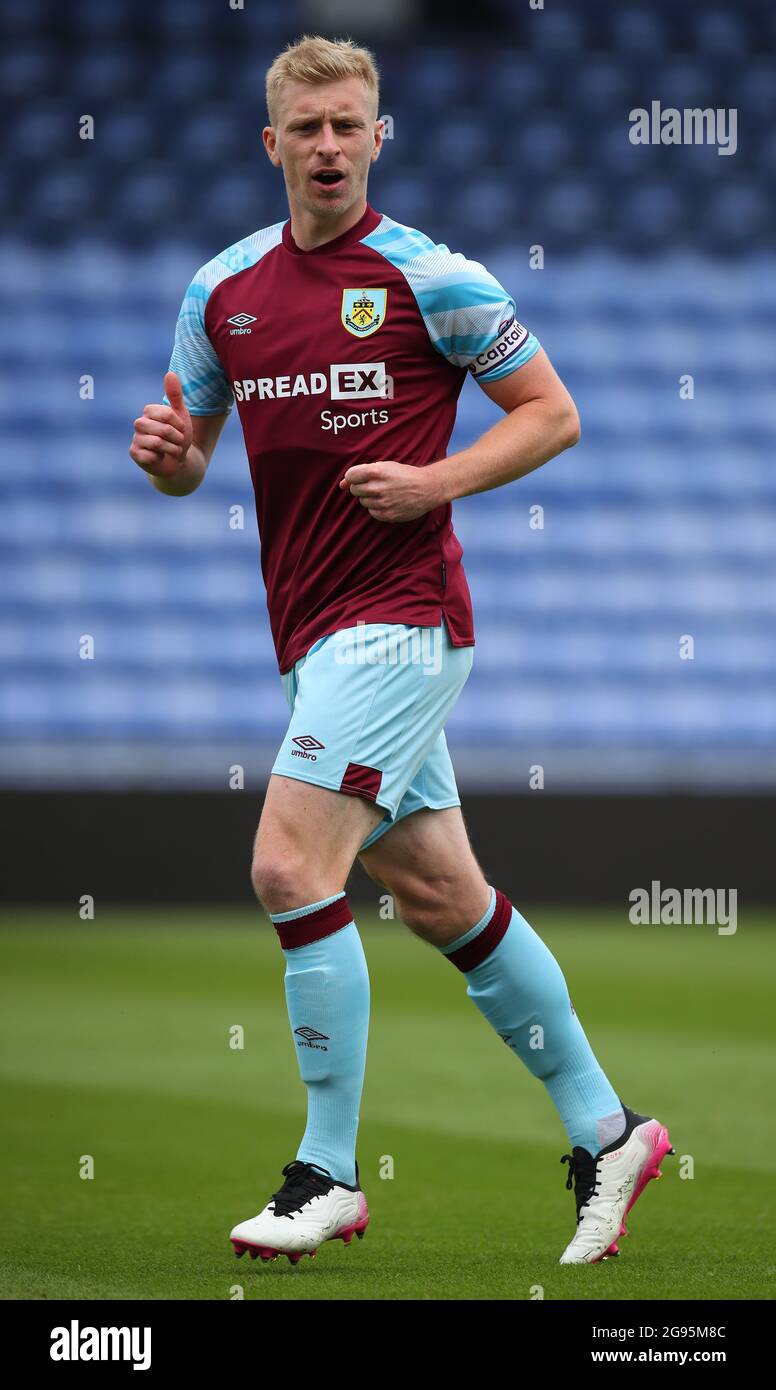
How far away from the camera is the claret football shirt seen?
3.54m

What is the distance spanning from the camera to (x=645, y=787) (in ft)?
33.9

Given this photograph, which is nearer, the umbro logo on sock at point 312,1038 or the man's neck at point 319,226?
the umbro logo on sock at point 312,1038

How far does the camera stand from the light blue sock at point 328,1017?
339 centimetres

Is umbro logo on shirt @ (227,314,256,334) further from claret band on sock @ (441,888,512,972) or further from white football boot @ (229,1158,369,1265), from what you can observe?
white football boot @ (229,1158,369,1265)

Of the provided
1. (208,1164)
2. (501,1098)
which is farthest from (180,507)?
(208,1164)

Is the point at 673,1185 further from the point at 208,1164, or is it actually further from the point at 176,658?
the point at 176,658

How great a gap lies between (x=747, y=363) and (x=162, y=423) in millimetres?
9673

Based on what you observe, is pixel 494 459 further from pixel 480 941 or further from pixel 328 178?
pixel 480 941

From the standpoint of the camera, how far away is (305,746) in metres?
3.40

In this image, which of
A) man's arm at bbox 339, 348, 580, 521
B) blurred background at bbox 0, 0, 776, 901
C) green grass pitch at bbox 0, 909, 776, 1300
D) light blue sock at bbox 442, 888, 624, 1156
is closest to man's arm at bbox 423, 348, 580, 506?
man's arm at bbox 339, 348, 580, 521

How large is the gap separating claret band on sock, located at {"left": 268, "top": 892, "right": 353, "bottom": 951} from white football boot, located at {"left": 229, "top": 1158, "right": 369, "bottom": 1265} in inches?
16.2

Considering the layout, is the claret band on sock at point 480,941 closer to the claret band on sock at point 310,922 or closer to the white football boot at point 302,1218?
the claret band on sock at point 310,922

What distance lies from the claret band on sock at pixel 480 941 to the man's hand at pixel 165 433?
42.5 inches

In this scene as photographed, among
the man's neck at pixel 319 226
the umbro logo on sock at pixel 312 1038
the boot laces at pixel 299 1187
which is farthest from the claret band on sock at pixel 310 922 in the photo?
the man's neck at pixel 319 226
